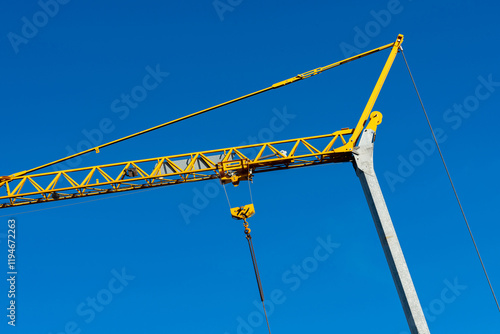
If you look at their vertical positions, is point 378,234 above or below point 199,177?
below

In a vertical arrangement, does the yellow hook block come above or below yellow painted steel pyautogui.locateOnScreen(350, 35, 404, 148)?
below

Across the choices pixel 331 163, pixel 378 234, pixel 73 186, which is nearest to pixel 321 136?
pixel 331 163

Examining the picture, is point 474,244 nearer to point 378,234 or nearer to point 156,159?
point 378,234

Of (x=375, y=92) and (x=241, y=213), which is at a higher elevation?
(x=375, y=92)

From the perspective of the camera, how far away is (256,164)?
1038 inches

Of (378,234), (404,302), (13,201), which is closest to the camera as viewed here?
(404,302)

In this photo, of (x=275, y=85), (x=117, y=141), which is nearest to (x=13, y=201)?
(x=117, y=141)

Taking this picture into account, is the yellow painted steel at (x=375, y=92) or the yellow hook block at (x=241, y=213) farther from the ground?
the yellow painted steel at (x=375, y=92)

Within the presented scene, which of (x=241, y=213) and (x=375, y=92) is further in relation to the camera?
(x=375, y=92)

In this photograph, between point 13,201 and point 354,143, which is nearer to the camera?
point 354,143

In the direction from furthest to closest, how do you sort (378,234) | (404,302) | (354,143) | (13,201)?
(13,201), (354,143), (378,234), (404,302)

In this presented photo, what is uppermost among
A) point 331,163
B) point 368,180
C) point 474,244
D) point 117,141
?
point 117,141

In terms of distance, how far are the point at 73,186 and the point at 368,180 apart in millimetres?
13181

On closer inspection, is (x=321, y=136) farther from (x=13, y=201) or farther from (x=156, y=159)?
(x=13, y=201)
